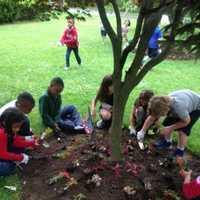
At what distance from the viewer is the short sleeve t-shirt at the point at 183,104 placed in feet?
16.8

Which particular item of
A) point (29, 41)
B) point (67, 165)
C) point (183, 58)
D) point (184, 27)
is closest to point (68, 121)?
point (67, 165)

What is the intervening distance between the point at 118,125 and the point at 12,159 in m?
1.22

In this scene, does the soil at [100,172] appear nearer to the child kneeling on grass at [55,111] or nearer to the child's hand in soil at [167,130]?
the child's hand in soil at [167,130]

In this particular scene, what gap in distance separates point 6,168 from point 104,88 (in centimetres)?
192

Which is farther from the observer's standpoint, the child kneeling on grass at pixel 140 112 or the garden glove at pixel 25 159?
the child kneeling on grass at pixel 140 112

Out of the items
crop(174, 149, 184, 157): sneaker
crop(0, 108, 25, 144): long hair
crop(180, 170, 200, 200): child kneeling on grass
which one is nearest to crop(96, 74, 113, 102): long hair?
crop(174, 149, 184, 157): sneaker

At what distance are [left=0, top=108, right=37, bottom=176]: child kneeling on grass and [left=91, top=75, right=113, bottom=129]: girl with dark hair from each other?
1329mm

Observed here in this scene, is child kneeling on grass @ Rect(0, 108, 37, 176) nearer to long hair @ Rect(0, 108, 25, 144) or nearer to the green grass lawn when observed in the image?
long hair @ Rect(0, 108, 25, 144)

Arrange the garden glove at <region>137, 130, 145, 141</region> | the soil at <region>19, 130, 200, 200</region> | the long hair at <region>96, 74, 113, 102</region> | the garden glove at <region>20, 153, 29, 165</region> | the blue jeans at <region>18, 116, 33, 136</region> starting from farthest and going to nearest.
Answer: the long hair at <region>96, 74, 113, 102</region> < the garden glove at <region>137, 130, 145, 141</region> < the blue jeans at <region>18, 116, 33, 136</region> < the garden glove at <region>20, 153, 29, 165</region> < the soil at <region>19, 130, 200, 200</region>

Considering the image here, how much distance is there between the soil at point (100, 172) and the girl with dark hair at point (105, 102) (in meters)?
0.60

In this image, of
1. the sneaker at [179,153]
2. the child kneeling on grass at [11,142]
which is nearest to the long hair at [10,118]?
the child kneeling on grass at [11,142]

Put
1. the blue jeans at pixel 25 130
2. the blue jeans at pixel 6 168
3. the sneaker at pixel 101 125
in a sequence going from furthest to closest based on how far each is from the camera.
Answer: the sneaker at pixel 101 125 → the blue jeans at pixel 25 130 → the blue jeans at pixel 6 168

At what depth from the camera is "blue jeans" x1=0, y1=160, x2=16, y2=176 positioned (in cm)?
464

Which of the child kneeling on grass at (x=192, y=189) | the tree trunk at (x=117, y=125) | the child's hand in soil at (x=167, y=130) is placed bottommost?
the child kneeling on grass at (x=192, y=189)
